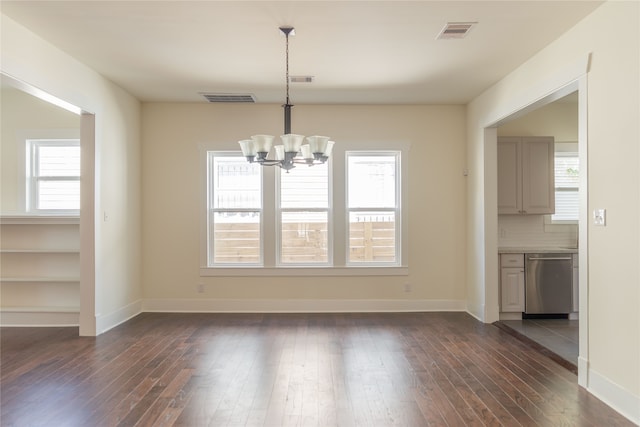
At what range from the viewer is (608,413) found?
295 cm

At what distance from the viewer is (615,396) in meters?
3.03

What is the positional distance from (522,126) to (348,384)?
179 inches

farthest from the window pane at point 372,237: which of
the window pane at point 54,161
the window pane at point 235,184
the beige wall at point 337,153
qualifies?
the window pane at point 54,161

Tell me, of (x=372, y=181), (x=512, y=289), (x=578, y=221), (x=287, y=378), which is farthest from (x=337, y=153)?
(x=287, y=378)

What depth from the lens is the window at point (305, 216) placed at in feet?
20.3

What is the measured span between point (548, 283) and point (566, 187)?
4.98 feet

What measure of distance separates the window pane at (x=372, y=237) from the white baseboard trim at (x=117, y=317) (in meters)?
3.08

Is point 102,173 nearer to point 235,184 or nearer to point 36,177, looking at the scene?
point 36,177

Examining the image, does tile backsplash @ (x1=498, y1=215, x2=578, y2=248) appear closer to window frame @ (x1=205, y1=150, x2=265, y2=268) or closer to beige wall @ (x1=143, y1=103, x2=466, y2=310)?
beige wall @ (x1=143, y1=103, x2=466, y2=310)

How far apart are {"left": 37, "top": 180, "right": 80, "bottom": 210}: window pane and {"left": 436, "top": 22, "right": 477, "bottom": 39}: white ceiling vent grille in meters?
5.05

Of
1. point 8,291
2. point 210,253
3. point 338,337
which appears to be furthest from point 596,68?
point 8,291

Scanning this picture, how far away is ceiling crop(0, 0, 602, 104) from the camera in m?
3.30

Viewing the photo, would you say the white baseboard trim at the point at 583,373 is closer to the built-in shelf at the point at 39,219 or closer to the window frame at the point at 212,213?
the window frame at the point at 212,213

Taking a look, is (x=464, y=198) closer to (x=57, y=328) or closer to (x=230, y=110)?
(x=230, y=110)
